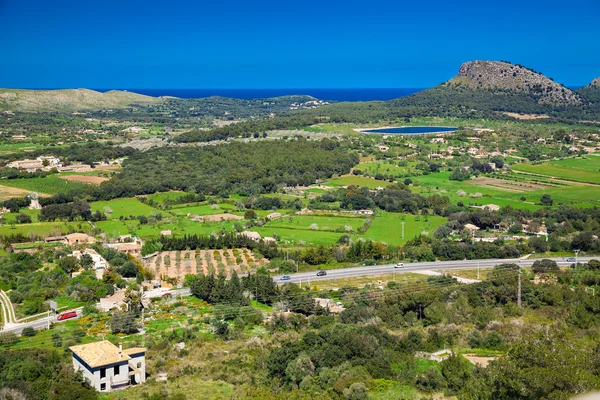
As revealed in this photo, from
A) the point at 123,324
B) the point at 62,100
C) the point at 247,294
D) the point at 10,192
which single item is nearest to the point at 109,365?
the point at 123,324

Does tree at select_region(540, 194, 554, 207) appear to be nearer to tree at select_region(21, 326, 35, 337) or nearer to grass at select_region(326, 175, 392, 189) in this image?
grass at select_region(326, 175, 392, 189)

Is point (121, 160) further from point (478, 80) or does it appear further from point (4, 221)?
point (478, 80)

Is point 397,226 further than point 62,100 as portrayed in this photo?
No

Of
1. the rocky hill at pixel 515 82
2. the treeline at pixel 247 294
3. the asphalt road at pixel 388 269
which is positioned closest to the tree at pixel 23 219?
the asphalt road at pixel 388 269

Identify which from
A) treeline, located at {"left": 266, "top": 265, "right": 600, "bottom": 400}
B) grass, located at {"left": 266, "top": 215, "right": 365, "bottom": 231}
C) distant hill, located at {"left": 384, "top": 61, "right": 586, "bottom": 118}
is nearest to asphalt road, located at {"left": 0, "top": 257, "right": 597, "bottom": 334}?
treeline, located at {"left": 266, "top": 265, "right": 600, "bottom": 400}

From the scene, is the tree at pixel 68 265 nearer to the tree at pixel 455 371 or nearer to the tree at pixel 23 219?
the tree at pixel 23 219

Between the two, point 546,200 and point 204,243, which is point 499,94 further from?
point 204,243
